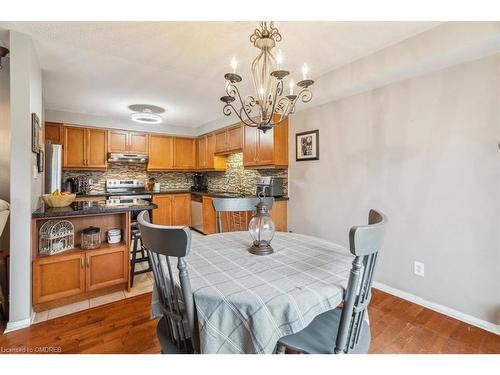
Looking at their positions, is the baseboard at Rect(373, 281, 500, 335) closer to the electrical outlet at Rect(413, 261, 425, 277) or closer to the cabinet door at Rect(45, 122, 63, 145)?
the electrical outlet at Rect(413, 261, 425, 277)

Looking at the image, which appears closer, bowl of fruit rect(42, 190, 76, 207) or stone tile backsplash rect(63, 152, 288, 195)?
bowl of fruit rect(42, 190, 76, 207)

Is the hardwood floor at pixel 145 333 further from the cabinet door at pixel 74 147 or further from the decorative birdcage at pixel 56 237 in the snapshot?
the cabinet door at pixel 74 147

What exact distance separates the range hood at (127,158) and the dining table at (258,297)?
4.07 m

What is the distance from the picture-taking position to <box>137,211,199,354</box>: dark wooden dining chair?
822 mm

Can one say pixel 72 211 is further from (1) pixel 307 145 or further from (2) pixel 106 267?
(1) pixel 307 145

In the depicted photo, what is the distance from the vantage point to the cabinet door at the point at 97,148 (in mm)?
4406

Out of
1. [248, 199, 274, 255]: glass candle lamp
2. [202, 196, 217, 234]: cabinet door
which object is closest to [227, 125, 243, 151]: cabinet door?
[202, 196, 217, 234]: cabinet door

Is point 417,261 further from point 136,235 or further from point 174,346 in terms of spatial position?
point 136,235

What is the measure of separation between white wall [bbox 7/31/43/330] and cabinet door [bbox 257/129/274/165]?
2.49 meters

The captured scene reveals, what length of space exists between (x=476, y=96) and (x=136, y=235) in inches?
130

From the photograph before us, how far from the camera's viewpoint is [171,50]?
2189 millimetres
